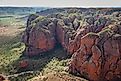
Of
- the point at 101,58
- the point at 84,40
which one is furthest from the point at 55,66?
the point at 101,58

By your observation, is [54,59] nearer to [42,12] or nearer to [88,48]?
[88,48]

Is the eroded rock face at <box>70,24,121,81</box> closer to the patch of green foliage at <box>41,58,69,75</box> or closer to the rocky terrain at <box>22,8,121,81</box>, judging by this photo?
the rocky terrain at <box>22,8,121,81</box>

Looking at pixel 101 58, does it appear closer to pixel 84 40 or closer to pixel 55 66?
pixel 84 40

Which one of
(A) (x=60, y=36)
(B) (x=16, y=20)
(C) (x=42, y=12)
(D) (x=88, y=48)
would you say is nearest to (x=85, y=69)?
(D) (x=88, y=48)

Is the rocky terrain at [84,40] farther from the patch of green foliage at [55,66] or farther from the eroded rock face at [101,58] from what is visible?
the patch of green foliage at [55,66]

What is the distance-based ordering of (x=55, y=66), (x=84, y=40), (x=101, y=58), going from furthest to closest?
(x=55, y=66) < (x=84, y=40) < (x=101, y=58)

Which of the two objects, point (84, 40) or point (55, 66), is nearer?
point (84, 40)

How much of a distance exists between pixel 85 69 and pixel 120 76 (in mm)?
1891

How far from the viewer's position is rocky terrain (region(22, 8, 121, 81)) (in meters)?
14.2

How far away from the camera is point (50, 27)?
21.2m

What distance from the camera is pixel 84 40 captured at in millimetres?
15258

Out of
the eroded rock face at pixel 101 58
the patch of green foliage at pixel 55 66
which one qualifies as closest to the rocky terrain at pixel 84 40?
the eroded rock face at pixel 101 58

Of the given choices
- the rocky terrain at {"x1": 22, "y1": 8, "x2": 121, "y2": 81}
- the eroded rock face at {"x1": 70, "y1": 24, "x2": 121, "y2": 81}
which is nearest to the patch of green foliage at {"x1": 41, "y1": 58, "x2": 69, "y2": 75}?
the rocky terrain at {"x1": 22, "y1": 8, "x2": 121, "y2": 81}

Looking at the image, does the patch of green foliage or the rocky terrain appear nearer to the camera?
the rocky terrain
